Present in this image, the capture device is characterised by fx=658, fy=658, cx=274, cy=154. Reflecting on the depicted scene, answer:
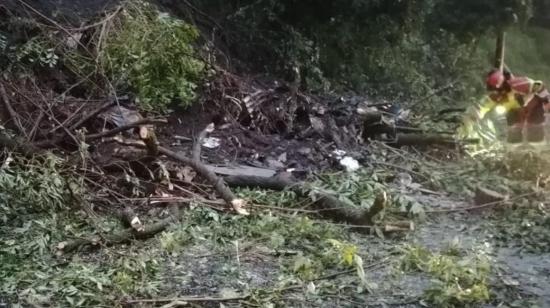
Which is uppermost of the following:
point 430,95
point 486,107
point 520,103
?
point 520,103

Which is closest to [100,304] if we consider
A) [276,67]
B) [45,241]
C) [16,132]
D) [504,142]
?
[45,241]

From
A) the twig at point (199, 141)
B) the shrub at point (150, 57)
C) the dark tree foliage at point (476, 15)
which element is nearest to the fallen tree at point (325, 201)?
the twig at point (199, 141)

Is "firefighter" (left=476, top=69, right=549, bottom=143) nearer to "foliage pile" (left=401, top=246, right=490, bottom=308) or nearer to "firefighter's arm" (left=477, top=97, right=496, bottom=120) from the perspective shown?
"firefighter's arm" (left=477, top=97, right=496, bottom=120)

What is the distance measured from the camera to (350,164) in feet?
19.0

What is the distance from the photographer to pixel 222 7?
8055mm

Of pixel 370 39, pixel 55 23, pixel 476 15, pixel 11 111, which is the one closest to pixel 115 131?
pixel 11 111

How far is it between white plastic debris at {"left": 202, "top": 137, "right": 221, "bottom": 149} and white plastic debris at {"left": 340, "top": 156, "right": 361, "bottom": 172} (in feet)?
3.77

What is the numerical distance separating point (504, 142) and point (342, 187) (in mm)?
2328

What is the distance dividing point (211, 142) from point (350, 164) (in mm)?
1288

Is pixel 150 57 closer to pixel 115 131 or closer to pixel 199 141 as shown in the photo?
pixel 199 141

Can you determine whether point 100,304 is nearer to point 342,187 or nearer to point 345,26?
point 342,187

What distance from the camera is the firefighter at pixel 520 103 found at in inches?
243

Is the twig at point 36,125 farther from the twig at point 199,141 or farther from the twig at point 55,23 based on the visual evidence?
the twig at point 199,141

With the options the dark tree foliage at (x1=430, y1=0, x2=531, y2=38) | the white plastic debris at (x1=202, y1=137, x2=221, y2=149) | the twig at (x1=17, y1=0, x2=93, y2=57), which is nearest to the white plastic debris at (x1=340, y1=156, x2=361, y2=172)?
the white plastic debris at (x1=202, y1=137, x2=221, y2=149)
